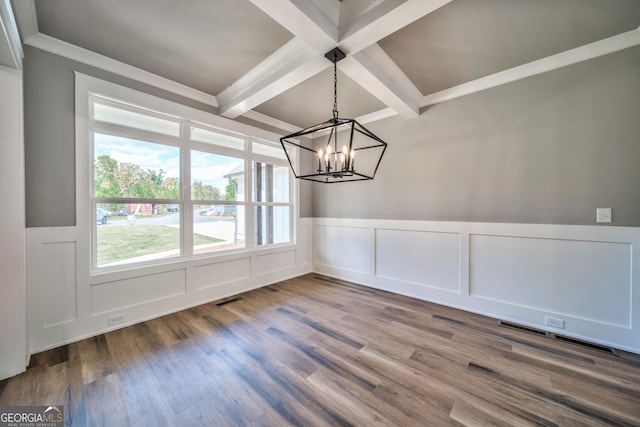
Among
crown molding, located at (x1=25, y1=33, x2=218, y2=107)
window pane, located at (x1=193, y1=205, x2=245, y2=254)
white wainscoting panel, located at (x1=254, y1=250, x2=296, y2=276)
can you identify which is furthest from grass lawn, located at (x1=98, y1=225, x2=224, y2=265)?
crown molding, located at (x1=25, y1=33, x2=218, y2=107)

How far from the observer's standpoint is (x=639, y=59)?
207cm

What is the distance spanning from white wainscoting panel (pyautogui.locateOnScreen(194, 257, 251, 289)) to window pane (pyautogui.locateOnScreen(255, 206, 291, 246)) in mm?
461

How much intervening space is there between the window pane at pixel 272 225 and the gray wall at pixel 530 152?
1901 mm

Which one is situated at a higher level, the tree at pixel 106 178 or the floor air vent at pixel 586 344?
the tree at pixel 106 178

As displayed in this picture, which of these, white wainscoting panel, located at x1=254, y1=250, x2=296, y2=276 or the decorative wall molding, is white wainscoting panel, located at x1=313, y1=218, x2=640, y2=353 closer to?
white wainscoting panel, located at x1=254, y1=250, x2=296, y2=276

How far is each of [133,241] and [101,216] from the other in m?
0.40

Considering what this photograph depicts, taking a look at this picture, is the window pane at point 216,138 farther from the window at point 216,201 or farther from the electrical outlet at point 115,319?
the electrical outlet at point 115,319

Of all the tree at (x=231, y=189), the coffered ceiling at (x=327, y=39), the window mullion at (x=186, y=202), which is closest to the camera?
the coffered ceiling at (x=327, y=39)

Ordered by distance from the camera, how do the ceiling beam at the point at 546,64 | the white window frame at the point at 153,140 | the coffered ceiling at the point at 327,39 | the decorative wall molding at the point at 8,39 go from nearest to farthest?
the decorative wall molding at the point at 8,39 < the coffered ceiling at the point at 327,39 < the ceiling beam at the point at 546,64 < the white window frame at the point at 153,140

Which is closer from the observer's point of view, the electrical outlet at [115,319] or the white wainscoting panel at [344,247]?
the electrical outlet at [115,319]

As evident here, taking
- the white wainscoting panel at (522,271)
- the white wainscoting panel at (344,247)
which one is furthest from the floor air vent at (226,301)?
the white wainscoting panel at (522,271)

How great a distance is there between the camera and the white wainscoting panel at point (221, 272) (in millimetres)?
3189

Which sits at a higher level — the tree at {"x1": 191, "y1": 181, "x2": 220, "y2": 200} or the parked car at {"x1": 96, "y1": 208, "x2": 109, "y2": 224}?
the tree at {"x1": 191, "y1": 181, "x2": 220, "y2": 200}

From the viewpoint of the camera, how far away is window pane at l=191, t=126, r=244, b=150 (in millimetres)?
3205
